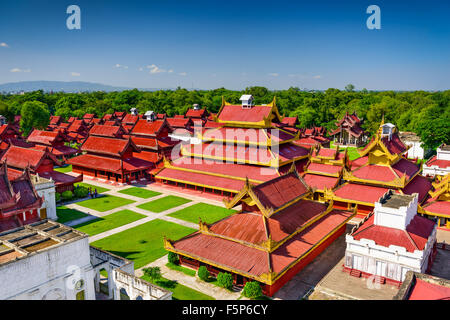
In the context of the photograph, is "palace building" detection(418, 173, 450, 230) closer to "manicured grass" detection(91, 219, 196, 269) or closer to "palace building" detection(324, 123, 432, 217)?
"palace building" detection(324, 123, 432, 217)

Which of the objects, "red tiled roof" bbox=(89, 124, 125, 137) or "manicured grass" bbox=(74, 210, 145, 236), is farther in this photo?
"red tiled roof" bbox=(89, 124, 125, 137)

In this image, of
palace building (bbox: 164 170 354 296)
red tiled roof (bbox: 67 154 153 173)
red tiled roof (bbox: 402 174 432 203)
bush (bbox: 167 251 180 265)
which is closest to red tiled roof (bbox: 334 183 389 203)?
red tiled roof (bbox: 402 174 432 203)

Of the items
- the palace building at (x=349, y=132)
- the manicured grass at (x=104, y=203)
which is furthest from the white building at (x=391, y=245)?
the palace building at (x=349, y=132)

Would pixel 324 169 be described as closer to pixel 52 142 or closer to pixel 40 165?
pixel 40 165

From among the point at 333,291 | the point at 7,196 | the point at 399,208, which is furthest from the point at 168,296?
the point at 7,196

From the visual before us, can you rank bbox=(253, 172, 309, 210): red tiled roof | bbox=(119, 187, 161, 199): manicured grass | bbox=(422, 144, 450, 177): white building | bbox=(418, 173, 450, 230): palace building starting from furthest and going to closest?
bbox=(422, 144, 450, 177): white building, bbox=(119, 187, 161, 199): manicured grass, bbox=(418, 173, 450, 230): palace building, bbox=(253, 172, 309, 210): red tiled roof

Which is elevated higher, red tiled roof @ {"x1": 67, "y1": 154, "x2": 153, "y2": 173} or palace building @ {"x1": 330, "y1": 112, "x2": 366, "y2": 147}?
palace building @ {"x1": 330, "y1": 112, "x2": 366, "y2": 147}
